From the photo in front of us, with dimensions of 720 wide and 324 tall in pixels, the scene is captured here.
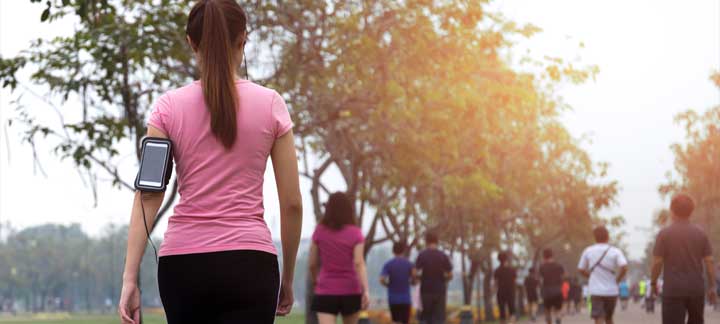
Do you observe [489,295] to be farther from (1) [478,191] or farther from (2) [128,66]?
(2) [128,66]

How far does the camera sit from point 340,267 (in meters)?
9.70

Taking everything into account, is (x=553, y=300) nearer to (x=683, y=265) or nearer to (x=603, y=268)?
(x=603, y=268)

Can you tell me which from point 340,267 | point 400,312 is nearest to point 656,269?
point 340,267

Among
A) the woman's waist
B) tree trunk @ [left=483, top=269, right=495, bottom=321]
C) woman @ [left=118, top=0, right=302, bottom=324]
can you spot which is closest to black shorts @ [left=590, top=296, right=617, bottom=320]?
woman @ [left=118, top=0, right=302, bottom=324]

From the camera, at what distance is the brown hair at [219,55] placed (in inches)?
130

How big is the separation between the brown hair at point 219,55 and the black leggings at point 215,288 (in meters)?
0.35

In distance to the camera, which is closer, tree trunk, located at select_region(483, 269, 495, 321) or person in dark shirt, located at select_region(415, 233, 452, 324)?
person in dark shirt, located at select_region(415, 233, 452, 324)

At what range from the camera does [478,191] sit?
93.7ft

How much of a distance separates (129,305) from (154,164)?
413 mm

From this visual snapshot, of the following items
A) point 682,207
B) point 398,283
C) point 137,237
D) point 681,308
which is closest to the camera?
point 137,237

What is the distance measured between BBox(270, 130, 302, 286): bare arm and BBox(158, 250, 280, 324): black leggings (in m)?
0.25

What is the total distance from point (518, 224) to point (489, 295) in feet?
23.9

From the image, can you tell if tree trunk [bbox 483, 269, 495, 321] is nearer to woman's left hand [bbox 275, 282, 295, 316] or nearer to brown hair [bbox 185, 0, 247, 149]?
woman's left hand [bbox 275, 282, 295, 316]

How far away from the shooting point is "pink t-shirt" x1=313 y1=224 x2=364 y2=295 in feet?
31.8
